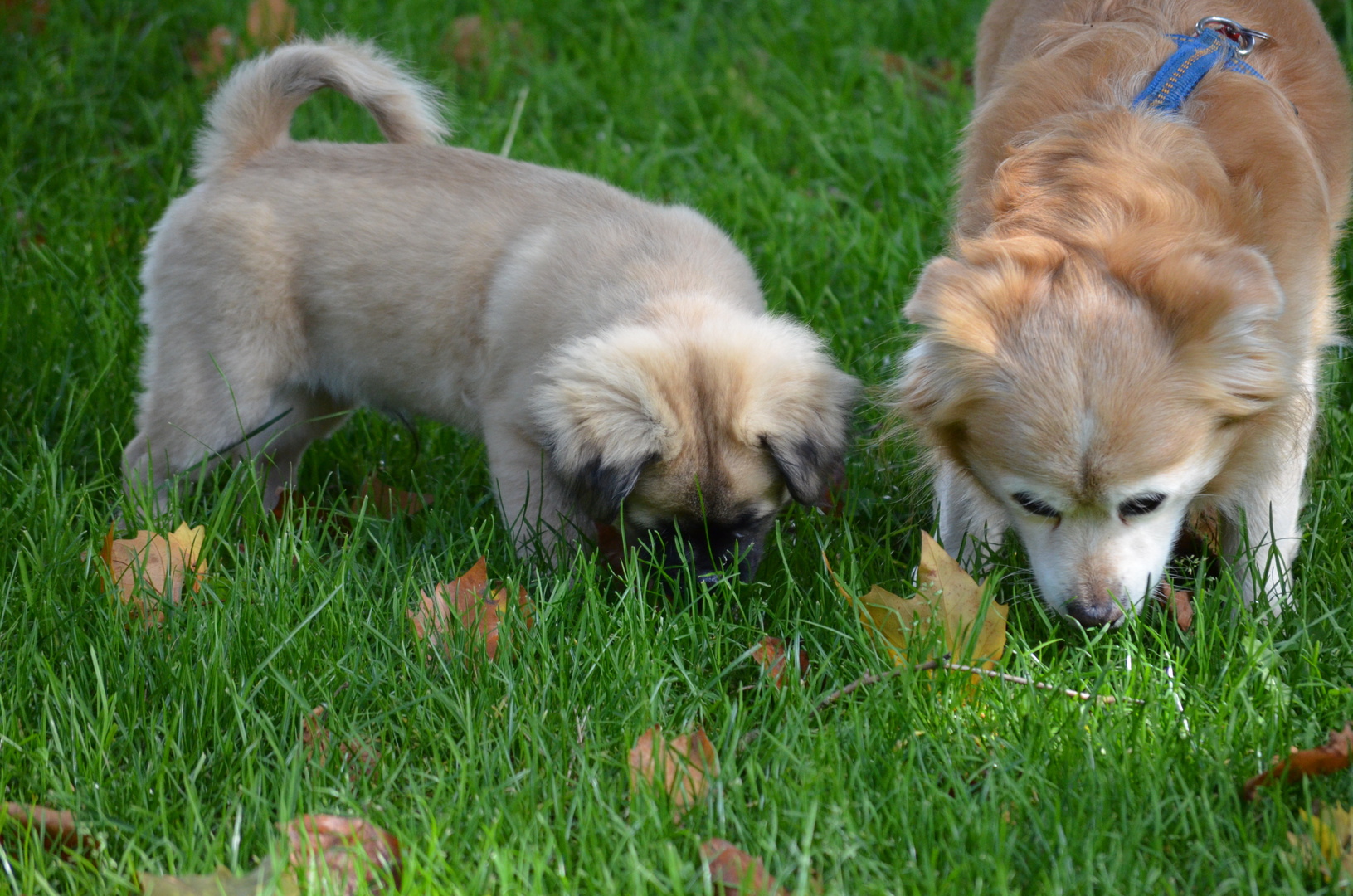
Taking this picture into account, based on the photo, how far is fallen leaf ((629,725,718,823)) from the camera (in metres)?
1.85

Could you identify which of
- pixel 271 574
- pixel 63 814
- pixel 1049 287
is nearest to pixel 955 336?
pixel 1049 287

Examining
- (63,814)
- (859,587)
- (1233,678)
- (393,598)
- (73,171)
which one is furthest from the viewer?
(73,171)

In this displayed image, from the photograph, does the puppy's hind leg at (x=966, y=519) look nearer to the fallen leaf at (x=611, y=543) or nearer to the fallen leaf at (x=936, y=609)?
the fallen leaf at (x=936, y=609)

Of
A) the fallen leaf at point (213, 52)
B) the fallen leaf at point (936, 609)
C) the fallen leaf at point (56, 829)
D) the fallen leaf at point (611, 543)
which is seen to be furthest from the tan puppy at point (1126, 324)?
the fallen leaf at point (213, 52)

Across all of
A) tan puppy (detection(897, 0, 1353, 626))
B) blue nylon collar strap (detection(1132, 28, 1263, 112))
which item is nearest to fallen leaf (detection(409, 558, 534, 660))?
tan puppy (detection(897, 0, 1353, 626))

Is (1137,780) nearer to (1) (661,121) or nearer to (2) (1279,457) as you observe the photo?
(2) (1279,457)

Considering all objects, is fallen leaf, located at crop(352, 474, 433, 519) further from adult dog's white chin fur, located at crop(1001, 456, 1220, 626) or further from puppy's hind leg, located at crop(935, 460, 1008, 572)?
adult dog's white chin fur, located at crop(1001, 456, 1220, 626)

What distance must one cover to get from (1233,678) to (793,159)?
3009 mm

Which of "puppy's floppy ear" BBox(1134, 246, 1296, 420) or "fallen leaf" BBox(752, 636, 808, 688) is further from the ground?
"puppy's floppy ear" BBox(1134, 246, 1296, 420)

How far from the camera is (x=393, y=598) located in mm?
2342

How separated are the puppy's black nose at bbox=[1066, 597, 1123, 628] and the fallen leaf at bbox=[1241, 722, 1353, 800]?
0.47 m

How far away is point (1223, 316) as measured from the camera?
82.7 inches

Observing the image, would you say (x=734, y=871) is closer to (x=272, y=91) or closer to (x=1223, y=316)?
(x=1223, y=316)

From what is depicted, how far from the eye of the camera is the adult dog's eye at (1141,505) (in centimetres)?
225
